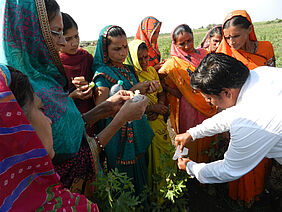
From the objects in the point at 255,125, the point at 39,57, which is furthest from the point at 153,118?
the point at 39,57

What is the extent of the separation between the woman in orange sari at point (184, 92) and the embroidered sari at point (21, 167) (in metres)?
2.50

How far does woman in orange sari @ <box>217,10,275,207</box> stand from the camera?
9.27ft

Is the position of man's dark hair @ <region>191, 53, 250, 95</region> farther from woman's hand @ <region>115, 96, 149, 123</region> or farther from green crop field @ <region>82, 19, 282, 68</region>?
green crop field @ <region>82, 19, 282, 68</region>

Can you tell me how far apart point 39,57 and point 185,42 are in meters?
2.52

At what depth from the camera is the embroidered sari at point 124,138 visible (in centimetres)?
242

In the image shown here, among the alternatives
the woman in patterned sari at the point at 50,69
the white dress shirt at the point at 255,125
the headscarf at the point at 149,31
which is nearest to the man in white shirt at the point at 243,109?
the white dress shirt at the point at 255,125

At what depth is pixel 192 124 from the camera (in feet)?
10.6

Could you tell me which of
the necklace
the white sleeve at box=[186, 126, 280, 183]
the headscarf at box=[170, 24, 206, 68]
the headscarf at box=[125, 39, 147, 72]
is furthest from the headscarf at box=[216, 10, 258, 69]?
the white sleeve at box=[186, 126, 280, 183]

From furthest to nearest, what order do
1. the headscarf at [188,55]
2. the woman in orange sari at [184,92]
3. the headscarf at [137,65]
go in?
the headscarf at [188,55], the woman in orange sari at [184,92], the headscarf at [137,65]

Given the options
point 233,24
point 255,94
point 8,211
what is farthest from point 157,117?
point 8,211

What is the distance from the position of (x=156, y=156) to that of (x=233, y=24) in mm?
2183

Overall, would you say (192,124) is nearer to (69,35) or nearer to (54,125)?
(69,35)

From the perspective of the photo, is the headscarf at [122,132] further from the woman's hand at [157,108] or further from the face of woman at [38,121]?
the face of woman at [38,121]

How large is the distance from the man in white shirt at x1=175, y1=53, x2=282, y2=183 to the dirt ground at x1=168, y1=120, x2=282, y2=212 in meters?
1.23
